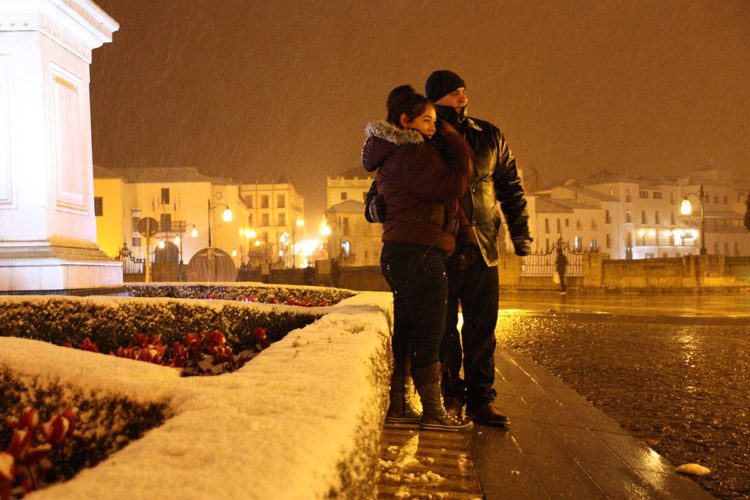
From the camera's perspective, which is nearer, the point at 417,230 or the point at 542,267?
the point at 417,230

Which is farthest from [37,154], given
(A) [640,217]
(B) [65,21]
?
(A) [640,217]

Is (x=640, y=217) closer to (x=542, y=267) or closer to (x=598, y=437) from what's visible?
(x=542, y=267)

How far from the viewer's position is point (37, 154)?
8273 mm

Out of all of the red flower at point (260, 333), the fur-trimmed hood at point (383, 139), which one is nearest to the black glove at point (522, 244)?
the fur-trimmed hood at point (383, 139)

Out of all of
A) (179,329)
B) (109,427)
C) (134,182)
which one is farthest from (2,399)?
(134,182)

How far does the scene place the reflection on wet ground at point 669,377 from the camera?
3.78 metres

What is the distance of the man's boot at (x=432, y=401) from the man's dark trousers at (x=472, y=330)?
0.48 metres

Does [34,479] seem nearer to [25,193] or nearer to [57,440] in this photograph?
[57,440]

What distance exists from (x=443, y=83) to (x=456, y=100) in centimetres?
14

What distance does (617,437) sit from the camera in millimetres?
3852

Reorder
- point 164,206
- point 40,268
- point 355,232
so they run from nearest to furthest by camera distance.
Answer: point 40,268 < point 164,206 < point 355,232

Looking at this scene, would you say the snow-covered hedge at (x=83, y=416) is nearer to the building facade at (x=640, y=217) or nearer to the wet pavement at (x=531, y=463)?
the wet pavement at (x=531, y=463)

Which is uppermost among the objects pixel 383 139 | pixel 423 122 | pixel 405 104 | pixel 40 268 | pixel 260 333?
pixel 405 104

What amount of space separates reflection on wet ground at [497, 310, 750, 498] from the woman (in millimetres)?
1392
